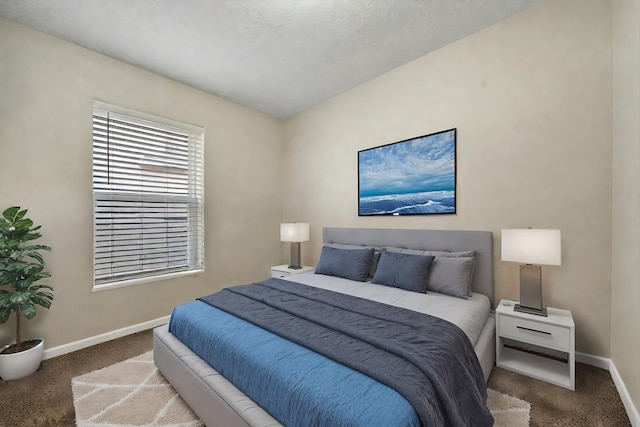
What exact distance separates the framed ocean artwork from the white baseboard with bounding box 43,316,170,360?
109 inches

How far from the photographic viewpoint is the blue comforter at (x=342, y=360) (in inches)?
42.1

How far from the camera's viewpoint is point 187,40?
8.25ft

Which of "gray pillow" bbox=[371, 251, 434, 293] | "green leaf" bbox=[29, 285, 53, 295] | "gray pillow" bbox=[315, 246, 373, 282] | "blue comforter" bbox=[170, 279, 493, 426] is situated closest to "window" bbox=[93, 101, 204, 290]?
"green leaf" bbox=[29, 285, 53, 295]

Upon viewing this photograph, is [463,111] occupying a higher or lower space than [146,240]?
higher

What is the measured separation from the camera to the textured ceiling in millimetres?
2156

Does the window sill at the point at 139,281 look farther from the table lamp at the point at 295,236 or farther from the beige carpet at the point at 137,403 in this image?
the table lamp at the point at 295,236

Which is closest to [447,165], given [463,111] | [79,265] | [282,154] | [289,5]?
[463,111]

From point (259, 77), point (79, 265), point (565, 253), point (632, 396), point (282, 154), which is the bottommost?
point (632, 396)

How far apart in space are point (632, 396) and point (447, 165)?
2.04 m

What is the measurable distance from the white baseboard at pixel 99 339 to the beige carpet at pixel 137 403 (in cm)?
59

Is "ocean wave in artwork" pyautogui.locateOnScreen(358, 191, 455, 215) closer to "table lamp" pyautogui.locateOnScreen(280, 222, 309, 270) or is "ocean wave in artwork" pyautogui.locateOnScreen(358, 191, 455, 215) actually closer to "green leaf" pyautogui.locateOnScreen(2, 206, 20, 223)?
"table lamp" pyautogui.locateOnScreen(280, 222, 309, 270)

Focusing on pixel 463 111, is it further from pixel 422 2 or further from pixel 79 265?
pixel 79 265

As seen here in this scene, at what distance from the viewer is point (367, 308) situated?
6.44 ft

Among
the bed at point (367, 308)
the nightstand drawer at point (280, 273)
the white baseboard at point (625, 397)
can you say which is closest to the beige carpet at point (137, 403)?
A: the bed at point (367, 308)
